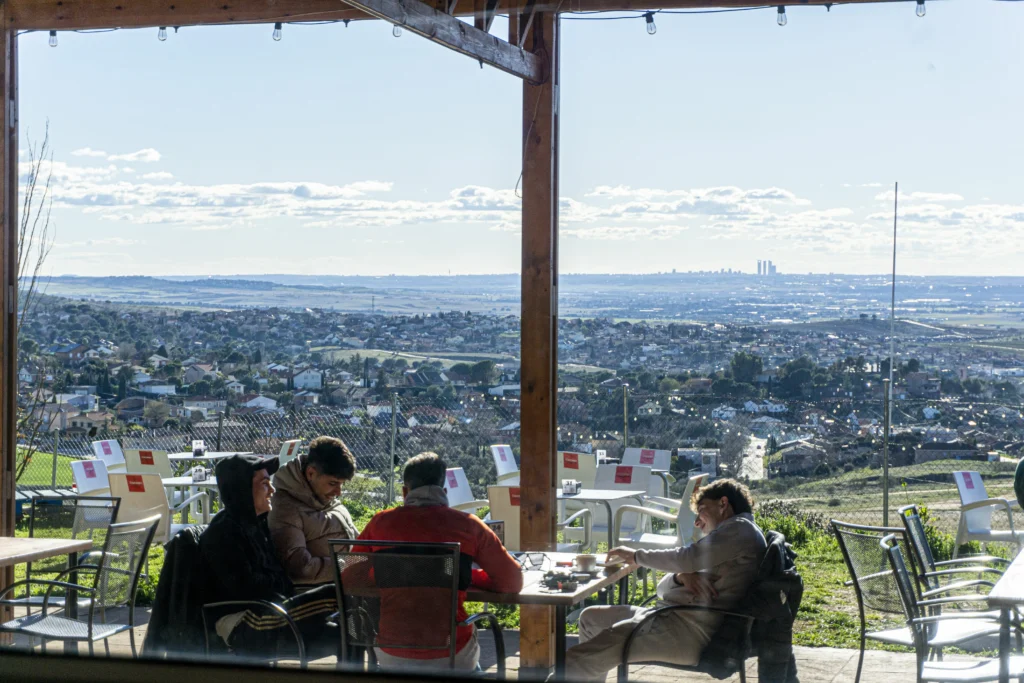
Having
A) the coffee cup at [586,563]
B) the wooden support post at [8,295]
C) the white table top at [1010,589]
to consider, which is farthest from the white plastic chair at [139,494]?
the white table top at [1010,589]

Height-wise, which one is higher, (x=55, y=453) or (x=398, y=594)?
(x=398, y=594)

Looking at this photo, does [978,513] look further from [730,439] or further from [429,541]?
[429,541]

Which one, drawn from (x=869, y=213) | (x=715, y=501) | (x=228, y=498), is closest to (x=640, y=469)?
(x=869, y=213)

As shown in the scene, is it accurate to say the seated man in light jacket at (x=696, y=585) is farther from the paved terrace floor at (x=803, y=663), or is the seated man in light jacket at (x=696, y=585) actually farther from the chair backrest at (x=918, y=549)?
the chair backrest at (x=918, y=549)

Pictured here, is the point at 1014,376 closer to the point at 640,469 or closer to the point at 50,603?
the point at 640,469

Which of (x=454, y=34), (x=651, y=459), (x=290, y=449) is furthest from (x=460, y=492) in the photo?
(x=454, y=34)
